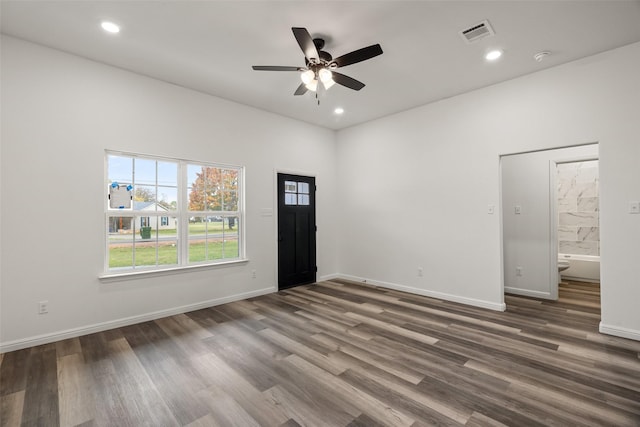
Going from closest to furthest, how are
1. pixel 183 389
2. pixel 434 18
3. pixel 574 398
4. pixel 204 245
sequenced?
pixel 574 398 → pixel 183 389 → pixel 434 18 → pixel 204 245

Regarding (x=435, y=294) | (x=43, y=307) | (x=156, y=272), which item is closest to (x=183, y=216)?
(x=156, y=272)

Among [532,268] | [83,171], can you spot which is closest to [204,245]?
[83,171]

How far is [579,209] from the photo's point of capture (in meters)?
6.12

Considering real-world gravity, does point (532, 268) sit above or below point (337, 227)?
below

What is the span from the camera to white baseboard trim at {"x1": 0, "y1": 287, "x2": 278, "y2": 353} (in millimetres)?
2899

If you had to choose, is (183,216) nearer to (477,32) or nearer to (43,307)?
(43,307)

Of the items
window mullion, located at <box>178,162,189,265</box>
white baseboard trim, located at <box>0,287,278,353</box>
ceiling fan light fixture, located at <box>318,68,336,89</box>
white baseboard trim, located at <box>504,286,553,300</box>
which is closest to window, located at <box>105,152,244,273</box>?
window mullion, located at <box>178,162,189,265</box>

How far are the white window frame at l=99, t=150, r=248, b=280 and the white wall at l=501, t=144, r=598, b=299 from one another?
4229 mm

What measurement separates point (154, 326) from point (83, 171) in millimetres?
2003

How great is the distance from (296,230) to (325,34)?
3.39 m

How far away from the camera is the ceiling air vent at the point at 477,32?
8.99 ft

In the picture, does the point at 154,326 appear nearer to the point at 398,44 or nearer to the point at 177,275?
the point at 177,275

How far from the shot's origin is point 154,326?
3.51 m

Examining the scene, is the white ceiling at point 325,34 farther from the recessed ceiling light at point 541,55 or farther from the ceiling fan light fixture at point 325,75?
the ceiling fan light fixture at point 325,75
